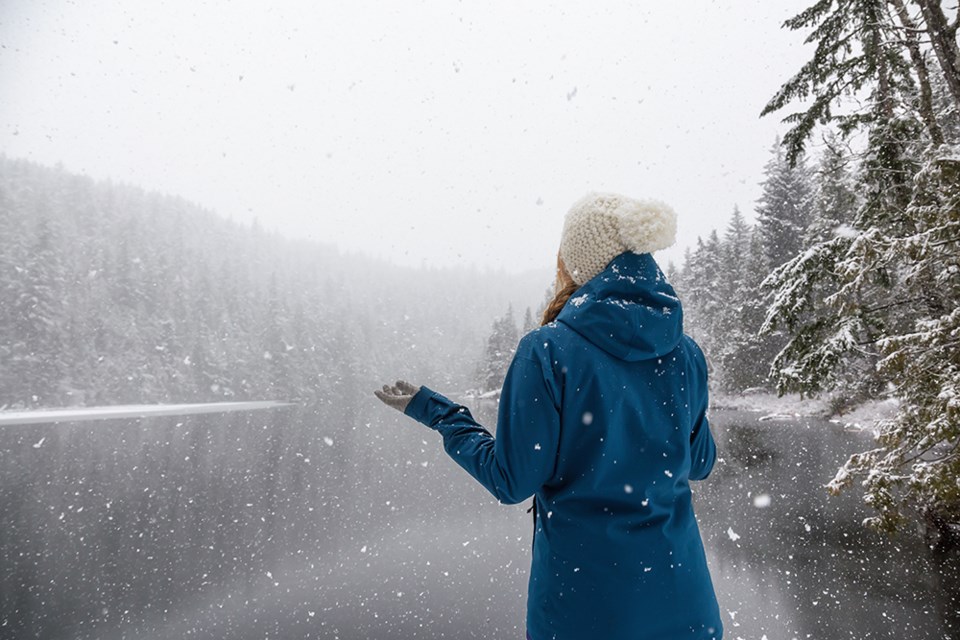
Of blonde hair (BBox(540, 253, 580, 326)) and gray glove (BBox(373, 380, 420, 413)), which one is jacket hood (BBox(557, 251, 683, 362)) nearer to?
blonde hair (BBox(540, 253, 580, 326))

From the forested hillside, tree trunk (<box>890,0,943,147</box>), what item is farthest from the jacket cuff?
the forested hillside

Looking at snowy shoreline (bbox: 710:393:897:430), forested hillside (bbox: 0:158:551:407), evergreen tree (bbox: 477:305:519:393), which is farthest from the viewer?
evergreen tree (bbox: 477:305:519:393)

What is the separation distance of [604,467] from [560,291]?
71cm

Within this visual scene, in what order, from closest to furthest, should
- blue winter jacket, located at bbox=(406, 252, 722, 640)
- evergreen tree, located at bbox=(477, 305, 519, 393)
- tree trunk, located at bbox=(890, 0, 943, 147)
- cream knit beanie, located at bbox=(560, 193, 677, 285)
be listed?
1. blue winter jacket, located at bbox=(406, 252, 722, 640)
2. cream knit beanie, located at bbox=(560, 193, 677, 285)
3. tree trunk, located at bbox=(890, 0, 943, 147)
4. evergreen tree, located at bbox=(477, 305, 519, 393)

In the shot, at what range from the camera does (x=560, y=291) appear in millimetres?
1848

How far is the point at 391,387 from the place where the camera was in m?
1.88

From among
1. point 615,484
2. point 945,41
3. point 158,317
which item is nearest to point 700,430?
point 615,484

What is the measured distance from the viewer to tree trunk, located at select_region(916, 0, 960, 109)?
5.00 m

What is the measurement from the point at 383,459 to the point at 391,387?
17516 millimetres

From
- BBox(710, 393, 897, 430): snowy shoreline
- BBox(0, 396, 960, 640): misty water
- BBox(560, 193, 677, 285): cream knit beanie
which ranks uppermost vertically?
BBox(560, 193, 677, 285): cream knit beanie

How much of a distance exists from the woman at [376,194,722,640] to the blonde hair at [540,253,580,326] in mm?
226

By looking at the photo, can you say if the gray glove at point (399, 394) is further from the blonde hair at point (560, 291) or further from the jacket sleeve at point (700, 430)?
the jacket sleeve at point (700, 430)

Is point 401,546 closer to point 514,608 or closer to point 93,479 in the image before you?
point 514,608

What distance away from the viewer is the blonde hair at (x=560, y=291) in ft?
5.88
